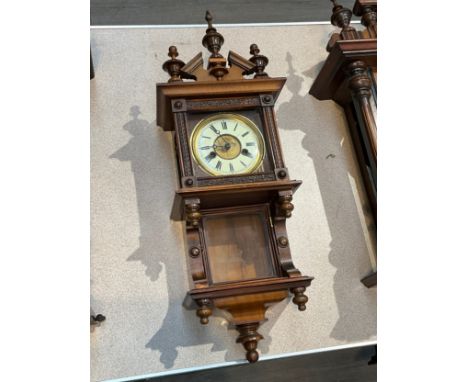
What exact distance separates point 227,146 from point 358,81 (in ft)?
1.55

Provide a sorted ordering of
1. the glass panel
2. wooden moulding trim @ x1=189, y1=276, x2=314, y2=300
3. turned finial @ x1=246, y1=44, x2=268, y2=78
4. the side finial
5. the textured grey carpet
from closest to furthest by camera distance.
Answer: wooden moulding trim @ x1=189, y1=276, x2=314, y2=300 → the glass panel → turned finial @ x1=246, y1=44, x2=268, y2=78 → the side finial → the textured grey carpet

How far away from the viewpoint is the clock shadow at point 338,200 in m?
1.53

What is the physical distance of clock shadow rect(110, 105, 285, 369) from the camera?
1.42 meters

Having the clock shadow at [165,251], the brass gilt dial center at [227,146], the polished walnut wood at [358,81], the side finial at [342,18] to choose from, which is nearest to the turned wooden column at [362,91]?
the polished walnut wood at [358,81]

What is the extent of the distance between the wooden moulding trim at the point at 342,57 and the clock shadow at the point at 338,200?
0.10m

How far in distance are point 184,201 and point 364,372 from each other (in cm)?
73

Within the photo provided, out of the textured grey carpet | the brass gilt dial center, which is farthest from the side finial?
the brass gilt dial center

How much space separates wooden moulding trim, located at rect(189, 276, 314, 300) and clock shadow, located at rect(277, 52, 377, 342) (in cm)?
20

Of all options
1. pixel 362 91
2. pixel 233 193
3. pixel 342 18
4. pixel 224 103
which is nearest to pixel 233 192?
pixel 233 193

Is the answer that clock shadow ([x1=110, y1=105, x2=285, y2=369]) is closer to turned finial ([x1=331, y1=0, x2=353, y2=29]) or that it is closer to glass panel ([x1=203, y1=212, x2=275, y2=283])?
glass panel ([x1=203, y1=212, x2=275, y2=283])

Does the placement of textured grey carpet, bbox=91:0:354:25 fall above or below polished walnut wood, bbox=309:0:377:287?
above

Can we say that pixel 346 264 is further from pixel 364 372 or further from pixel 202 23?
pixel 202 23

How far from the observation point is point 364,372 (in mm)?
1483
